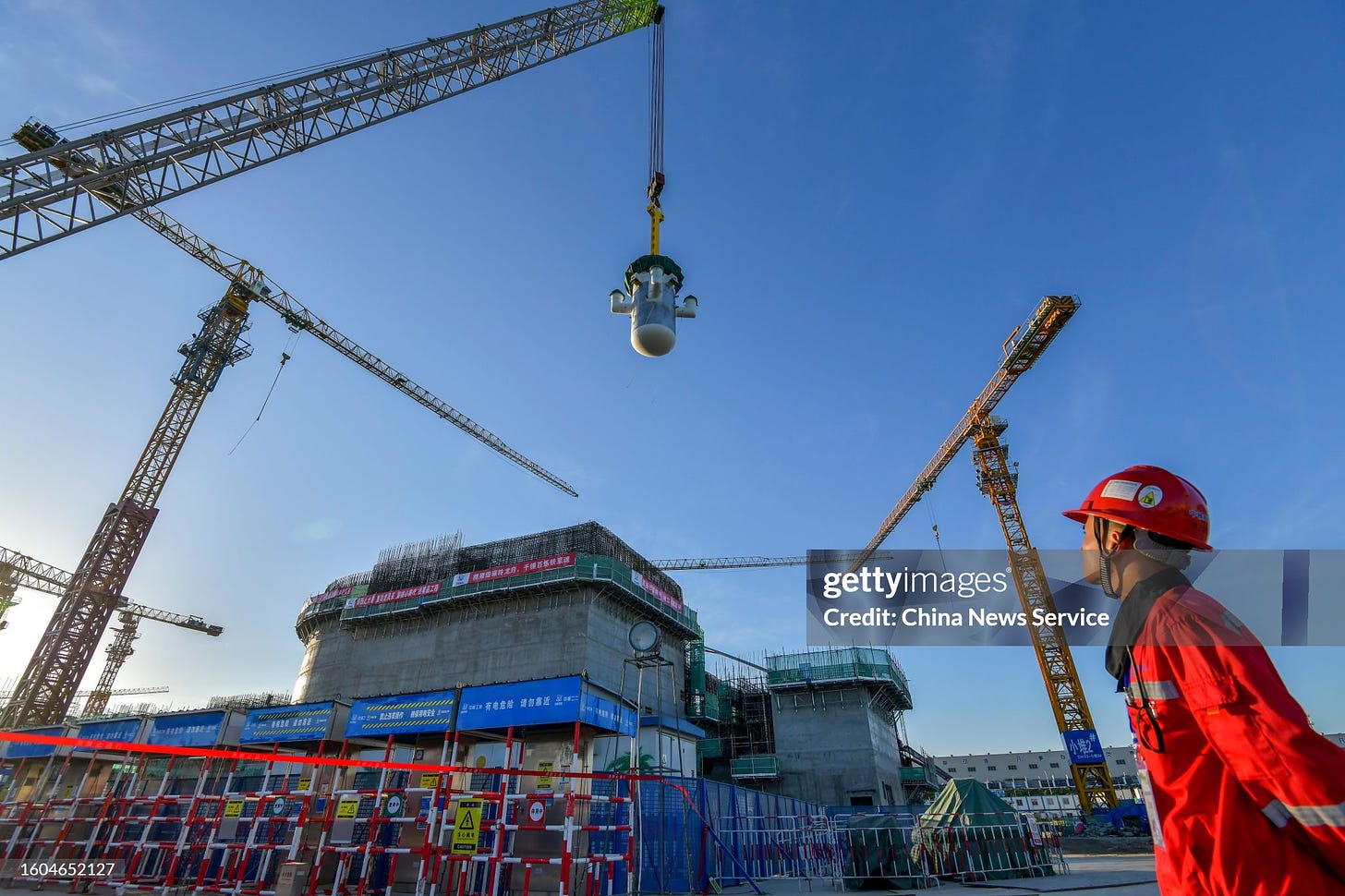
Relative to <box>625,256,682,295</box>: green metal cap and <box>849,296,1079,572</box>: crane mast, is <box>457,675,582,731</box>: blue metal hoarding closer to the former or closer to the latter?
<box>625,256,682,295</box>: green metal cap

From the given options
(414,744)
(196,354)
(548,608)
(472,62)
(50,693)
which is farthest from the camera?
(196,354)

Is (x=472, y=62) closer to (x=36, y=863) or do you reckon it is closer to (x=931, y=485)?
(x=36, y=863)

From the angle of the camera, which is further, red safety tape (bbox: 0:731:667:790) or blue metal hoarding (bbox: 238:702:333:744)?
blue metal hoarding (bbox: 238:702:333:744)

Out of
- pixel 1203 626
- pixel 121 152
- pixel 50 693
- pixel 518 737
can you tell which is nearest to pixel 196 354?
pixel 50 693

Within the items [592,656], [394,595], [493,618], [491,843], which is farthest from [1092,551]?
[394,595]

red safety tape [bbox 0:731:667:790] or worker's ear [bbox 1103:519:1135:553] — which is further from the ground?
worker's ear [bbox 1103:519:1135:553]

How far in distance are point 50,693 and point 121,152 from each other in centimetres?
4053

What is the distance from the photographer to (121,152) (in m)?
17.0

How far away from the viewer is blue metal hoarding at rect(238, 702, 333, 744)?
76.6 feet

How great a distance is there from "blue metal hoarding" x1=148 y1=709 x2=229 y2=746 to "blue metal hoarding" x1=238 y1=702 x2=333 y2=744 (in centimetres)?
102

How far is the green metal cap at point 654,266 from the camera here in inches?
459

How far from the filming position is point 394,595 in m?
40.1

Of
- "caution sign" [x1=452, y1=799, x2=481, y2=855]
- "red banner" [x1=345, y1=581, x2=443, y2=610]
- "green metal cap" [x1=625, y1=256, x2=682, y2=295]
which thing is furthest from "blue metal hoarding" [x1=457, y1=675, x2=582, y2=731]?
"red banner" [x1=345, y1=581, x2=443, y2=610]

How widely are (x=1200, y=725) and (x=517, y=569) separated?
37144 mm
